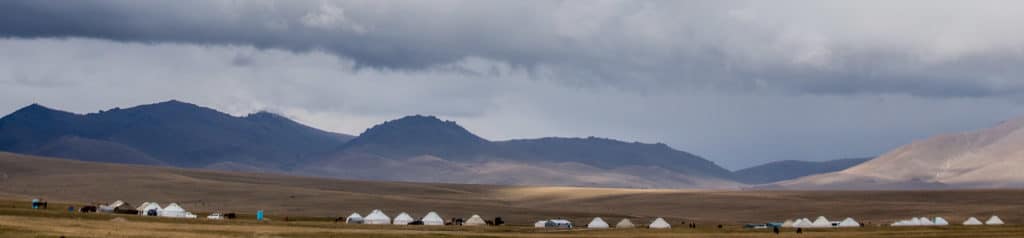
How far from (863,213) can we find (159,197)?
339 ft


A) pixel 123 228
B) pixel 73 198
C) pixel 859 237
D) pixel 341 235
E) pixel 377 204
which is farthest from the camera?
pixel 377 204

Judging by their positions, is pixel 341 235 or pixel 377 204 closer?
pixel 341 235

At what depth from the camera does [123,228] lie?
8200 cm

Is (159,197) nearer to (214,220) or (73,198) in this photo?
(73,198)

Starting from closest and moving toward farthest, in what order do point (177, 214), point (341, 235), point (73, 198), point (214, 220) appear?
point (341, 235) → point (214, 220) → point (177, 214) → point (73, 198)

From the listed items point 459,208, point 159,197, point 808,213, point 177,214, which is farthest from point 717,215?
point 177,214

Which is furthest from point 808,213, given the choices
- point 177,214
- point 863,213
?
point 177,214

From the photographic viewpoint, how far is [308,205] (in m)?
183

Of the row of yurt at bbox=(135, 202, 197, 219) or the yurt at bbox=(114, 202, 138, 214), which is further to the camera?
the yurt at bbox=(114, 202, 138, 214)

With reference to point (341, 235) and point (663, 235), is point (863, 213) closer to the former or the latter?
point (663, 235)

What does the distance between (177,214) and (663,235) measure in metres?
48.6

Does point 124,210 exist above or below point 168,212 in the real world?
above

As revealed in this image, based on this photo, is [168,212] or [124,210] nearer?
[168,212]

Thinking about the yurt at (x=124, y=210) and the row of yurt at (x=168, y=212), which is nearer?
the row of yurt at (x=168, y=212)
